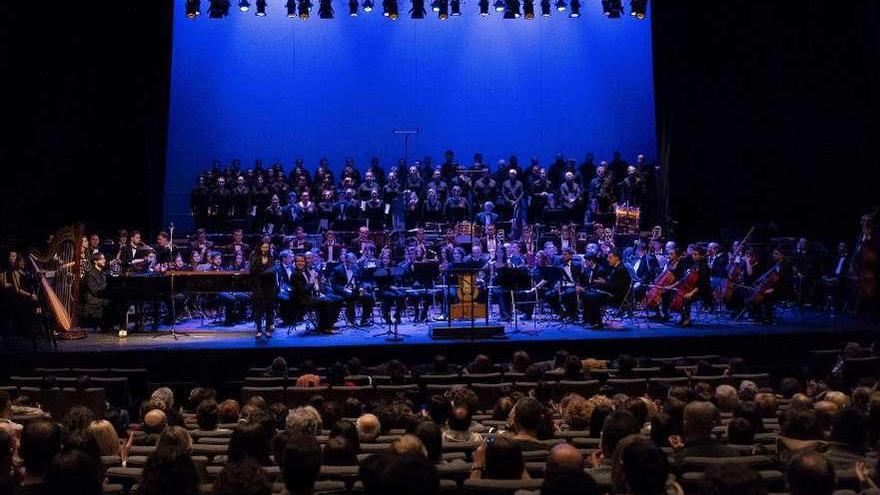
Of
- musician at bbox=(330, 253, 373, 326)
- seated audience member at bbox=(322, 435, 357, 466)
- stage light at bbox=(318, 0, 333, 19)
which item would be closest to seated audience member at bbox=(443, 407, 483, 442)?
seated audience member at bbox=(322, 435, 357, 466)

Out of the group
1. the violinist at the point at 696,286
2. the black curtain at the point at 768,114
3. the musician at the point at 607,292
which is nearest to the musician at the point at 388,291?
the musician at the point at 607,292

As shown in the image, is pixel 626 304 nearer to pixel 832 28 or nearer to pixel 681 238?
pixel 681 238

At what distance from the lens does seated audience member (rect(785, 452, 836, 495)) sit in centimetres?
379

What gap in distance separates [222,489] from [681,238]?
1747 centimetres

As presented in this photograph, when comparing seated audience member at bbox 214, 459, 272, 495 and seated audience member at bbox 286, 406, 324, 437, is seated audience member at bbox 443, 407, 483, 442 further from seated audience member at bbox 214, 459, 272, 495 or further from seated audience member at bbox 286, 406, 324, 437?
seated audience member at bbox 214, 459, 272, 495

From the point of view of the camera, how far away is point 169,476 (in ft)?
12.4

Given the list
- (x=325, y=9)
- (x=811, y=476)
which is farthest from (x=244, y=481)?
(x=325, y=9)

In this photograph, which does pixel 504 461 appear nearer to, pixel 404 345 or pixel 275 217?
pixel 404 345

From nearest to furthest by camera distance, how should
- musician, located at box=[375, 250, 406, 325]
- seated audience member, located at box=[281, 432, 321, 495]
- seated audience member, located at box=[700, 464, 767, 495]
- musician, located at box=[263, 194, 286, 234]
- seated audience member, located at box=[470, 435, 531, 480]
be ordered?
seated audience member, located at box=[700, 464, 767, 495] → seated audience member, located at box=[281, 432, 321, 495] → seated audience member, located at box=[470, 435, 531, 480] → musician, located at box=[375, 250, 406, 325] → musician, located at box=[263, 194, 286, 234]

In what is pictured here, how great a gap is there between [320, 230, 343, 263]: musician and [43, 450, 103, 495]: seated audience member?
1262 centimetres

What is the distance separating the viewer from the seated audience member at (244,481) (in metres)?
3.75

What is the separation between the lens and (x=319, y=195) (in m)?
20.1

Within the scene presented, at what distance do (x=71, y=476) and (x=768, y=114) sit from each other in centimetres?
1889

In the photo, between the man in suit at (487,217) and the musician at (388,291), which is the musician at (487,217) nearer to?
the man in suit at (487,217)
